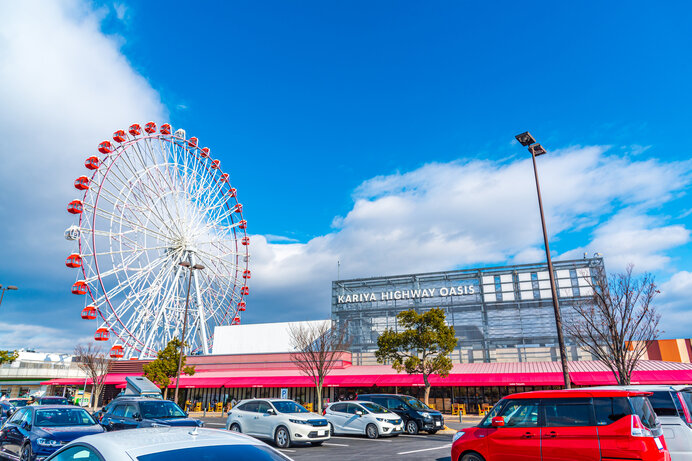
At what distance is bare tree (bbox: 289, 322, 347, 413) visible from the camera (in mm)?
33500

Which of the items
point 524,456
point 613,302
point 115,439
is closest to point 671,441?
point 524,456

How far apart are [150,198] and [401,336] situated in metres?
24.0

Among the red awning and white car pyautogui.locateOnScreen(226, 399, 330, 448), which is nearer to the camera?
white car pyautogui.locateOnScreen(226, 399, 330, 448)

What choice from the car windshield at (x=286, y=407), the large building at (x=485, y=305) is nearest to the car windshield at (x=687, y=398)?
the car windshield at (x=286, y=407)

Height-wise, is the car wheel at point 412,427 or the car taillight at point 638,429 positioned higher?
the car taillight at point 638,429

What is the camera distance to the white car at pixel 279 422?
16172mm

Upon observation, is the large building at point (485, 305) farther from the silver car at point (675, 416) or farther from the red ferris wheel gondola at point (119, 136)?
the silver car at point (675, 416)

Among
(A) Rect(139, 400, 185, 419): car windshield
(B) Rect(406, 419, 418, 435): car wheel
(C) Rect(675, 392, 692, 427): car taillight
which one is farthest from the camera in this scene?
(B) Rect(406, 419, 418, 435): car wheel

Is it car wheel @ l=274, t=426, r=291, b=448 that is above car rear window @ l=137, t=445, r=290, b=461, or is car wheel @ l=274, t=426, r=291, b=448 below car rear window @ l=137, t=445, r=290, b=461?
below

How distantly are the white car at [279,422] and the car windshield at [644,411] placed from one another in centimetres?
1146

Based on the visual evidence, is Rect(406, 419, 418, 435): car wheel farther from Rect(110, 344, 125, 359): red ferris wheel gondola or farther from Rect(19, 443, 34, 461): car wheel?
Rect(110, 344, 125, 359): red ferris wheel gondola

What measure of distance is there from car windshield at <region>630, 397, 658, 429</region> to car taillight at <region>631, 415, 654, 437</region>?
0.10 metres

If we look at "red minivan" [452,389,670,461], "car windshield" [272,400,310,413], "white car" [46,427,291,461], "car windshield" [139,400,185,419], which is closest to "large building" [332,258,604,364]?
"car windshield" [272,400,310,413]

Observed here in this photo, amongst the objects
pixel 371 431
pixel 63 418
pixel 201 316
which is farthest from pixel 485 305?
pixel 63 418
